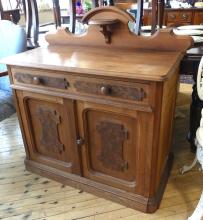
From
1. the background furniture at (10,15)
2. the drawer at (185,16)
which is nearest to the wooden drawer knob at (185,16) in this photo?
the drawer at (185,16)

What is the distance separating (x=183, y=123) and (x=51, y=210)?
1.35 m

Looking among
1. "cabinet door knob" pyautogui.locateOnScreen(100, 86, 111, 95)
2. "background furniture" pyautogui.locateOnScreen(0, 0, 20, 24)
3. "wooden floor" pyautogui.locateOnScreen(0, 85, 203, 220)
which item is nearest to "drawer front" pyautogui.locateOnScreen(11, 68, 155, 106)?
"cabinet door knob" pyautogui.locateOnScreen(100, 86, 111, 95)

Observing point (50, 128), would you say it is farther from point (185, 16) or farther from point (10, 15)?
point (185, 16)

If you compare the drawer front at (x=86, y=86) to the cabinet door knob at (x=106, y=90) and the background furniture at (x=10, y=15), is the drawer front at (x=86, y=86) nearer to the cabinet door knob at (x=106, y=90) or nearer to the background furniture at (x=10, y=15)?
the cabinet door knob at (x=106, y=90)

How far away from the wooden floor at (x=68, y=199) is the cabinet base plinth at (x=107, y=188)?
0.03m

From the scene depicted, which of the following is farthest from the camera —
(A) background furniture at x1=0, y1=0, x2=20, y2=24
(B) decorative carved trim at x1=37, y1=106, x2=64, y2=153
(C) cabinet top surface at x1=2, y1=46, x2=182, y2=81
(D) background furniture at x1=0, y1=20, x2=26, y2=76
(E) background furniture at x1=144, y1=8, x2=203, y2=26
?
(E) background furniture at x1=144, y1=8, x2=203, y2=26

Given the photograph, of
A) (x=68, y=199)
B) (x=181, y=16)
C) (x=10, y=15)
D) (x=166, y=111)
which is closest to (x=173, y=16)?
(x=181, y=16)

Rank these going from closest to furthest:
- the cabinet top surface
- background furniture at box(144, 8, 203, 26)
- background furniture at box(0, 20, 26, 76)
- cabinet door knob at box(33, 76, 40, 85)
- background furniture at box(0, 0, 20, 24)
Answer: the cabinet top surface, cabinet door knob at box(33, 76, 40, 85), background furniture at box(0, 20, 26, 76), background furniture at box(0, 0, 20, 24), background furniture at box(144, 8, 203, 26)

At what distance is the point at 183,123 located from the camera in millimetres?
2195

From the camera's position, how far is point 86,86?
1.15 m

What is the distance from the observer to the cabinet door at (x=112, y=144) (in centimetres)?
117

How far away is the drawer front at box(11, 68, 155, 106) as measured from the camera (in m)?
1.04

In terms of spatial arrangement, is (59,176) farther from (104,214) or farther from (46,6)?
(46,6)

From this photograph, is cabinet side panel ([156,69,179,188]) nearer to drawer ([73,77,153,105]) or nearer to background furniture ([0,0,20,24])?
drawer ([73,77,153,105])
